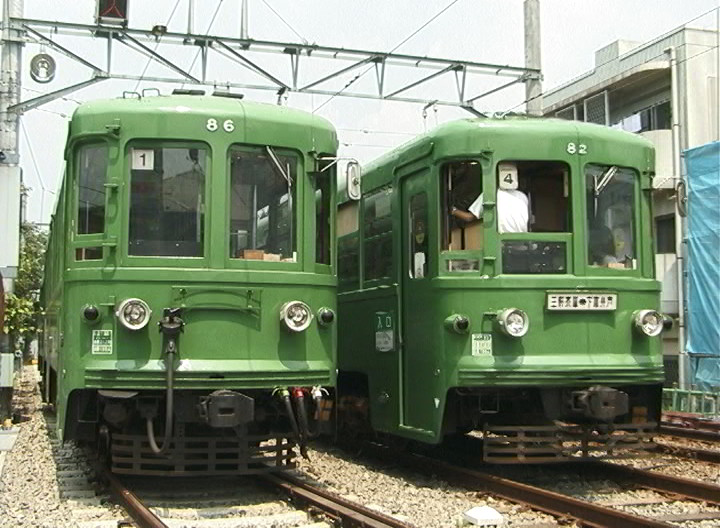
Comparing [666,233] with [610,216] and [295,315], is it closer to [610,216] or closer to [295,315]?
[610,216]

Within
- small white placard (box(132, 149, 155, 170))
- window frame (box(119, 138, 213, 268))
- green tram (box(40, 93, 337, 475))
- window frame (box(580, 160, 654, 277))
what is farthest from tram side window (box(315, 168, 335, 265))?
window frame (box(580, 160, 654, 277))

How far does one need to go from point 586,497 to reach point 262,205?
3733 mm

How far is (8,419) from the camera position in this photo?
14.4 metres

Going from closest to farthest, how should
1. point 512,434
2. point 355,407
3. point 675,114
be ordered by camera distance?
point 512,434 → point 355,407 → point 675,114

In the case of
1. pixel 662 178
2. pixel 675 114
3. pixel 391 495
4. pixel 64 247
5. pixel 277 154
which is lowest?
pixel 391 495

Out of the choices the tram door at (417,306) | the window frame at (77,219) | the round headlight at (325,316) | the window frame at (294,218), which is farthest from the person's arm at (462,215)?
the window frame at (77,219)

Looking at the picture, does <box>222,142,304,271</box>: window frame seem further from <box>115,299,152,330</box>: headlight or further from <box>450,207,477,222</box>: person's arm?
<box>450,207,477,222</box>: person's arm

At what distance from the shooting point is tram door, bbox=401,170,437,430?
8773 millimetres

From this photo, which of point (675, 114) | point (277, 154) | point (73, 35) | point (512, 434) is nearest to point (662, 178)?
point (675, 114)

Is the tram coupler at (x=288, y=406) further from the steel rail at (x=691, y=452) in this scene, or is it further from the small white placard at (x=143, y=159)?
the steel rail at (x=691, y=452)

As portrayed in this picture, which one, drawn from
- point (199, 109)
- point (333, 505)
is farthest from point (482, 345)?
point (199, 109)

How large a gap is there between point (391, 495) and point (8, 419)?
828 centimetres

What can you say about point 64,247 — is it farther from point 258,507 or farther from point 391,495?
point 391,495

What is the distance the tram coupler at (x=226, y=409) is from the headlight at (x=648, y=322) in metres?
3.57
